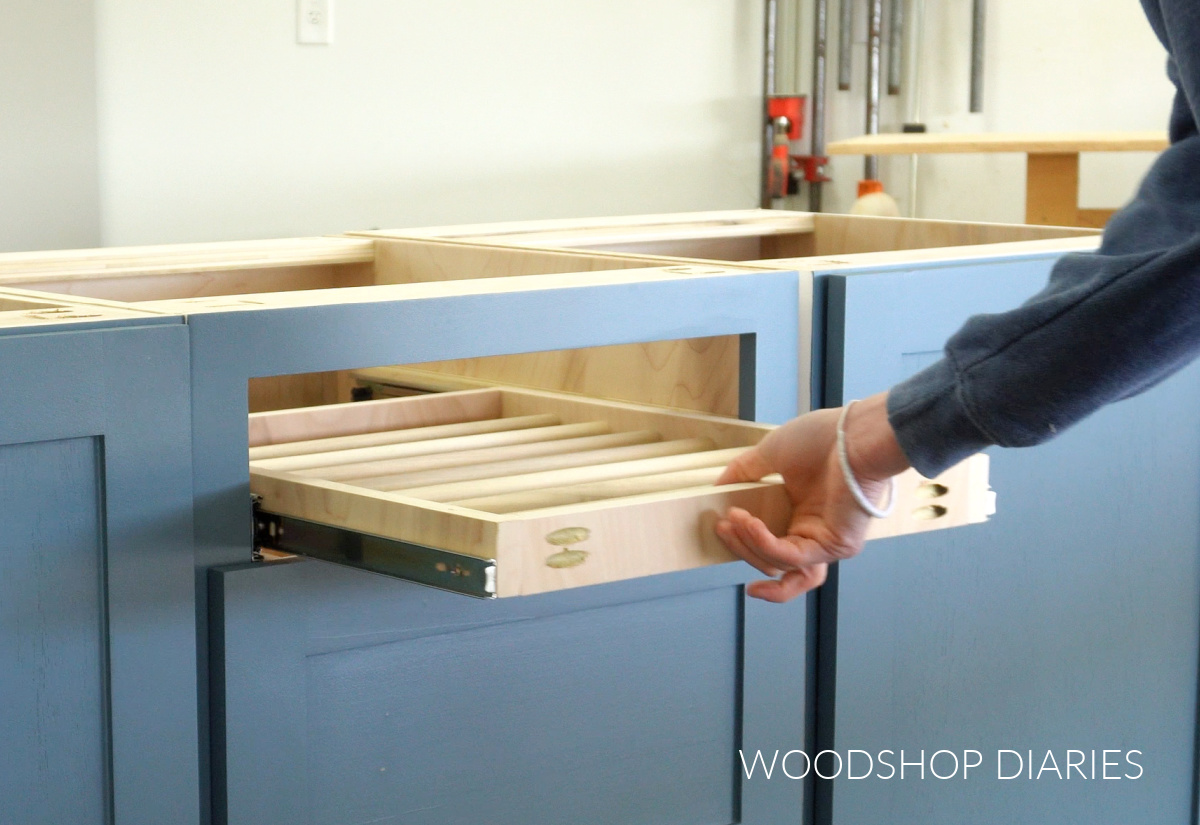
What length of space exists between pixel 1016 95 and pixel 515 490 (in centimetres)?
276

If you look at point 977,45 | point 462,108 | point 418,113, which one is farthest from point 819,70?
point 418,113

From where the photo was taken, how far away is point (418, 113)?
2871mm

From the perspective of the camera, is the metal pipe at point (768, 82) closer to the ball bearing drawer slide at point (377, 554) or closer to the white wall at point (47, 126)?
the white wall at point (47, 126)

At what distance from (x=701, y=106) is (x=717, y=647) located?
239 centimetres

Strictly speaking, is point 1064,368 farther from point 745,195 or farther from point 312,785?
point 745,195

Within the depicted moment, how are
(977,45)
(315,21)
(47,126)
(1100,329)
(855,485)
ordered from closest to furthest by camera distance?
(1100,329) < (855,485) < (47,126) < (315,21) < (977,45)

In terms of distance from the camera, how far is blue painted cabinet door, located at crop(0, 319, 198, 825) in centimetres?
78

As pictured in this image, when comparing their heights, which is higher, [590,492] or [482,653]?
[590,492]

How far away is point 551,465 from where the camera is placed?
3.26 feet

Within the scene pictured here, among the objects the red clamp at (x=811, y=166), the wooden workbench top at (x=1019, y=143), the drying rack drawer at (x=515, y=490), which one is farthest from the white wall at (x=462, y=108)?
the drying rack drawer at (x=515, y=490)

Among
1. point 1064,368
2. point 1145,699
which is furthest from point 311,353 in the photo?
point 1145,699

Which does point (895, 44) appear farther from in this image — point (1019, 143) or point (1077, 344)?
point (1077, 344)

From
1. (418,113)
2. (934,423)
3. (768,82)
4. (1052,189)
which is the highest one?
(768,82)

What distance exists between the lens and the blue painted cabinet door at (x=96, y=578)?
2.56 ft
